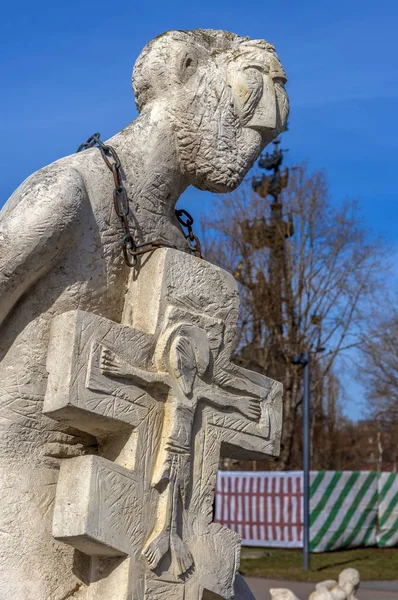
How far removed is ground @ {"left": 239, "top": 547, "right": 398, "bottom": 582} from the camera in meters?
13.3

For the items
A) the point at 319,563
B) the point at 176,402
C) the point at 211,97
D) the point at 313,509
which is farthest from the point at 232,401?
the point at 313,509

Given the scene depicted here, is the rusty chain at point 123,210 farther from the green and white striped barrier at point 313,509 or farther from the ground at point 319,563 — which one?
the green and white striped barrier at point 313,509

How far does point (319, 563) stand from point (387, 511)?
12.1ft

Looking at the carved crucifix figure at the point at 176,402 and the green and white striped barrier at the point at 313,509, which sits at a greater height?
the green and white striped barrier at the point at 313,509

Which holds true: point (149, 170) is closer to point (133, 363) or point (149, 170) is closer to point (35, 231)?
point (35, 231)

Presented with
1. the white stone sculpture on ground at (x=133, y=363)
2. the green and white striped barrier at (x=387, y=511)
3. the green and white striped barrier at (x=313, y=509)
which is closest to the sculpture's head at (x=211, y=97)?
the white stone sculpture on ground at (x=133, y=363)

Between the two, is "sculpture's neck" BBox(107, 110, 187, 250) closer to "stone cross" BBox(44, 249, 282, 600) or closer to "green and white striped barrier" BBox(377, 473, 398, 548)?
"stone cross" BBox(44, 249, 282, 600)

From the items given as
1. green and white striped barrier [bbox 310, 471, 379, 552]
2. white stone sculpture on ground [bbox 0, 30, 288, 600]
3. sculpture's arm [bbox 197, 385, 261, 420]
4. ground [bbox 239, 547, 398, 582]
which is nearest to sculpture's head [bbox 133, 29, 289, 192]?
white stone sculpture on ground [bbox 0, 30, 288, 600]

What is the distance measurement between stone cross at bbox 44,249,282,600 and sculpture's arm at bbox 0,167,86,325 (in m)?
0.16

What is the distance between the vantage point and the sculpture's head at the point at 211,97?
2861mm

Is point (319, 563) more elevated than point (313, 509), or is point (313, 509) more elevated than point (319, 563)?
point (313, 509)

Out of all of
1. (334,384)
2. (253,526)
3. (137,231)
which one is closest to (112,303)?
(137,231)

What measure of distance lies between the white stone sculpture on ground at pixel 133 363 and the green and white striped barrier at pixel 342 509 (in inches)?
587

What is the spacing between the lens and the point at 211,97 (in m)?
2.87
